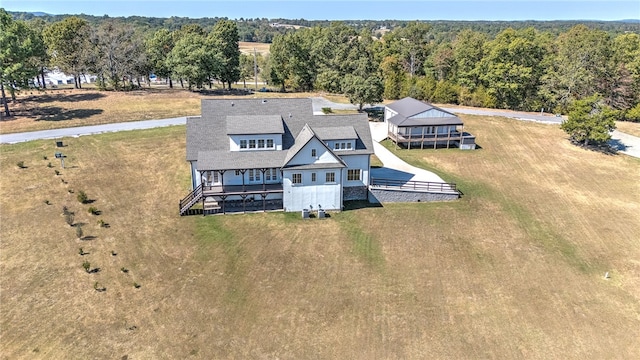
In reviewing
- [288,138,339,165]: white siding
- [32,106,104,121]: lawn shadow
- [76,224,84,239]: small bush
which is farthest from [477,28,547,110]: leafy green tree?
[76,224,84,239]: small bush

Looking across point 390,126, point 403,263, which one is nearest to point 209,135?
point 403,263

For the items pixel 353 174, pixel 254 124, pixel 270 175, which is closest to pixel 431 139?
pixel 353 174

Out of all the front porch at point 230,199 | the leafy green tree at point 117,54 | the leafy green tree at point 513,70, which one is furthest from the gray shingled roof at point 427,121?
the leafy green tree at point 117,54

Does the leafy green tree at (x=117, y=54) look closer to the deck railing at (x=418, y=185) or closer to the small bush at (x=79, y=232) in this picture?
the small bush at (x=79, y=232)

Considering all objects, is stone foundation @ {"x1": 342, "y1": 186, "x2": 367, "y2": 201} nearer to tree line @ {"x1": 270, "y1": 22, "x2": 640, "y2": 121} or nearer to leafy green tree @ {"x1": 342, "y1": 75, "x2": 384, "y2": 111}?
leafy green tree @ {"x1": 342, "y1": 75, "x2": 384, "y2": 111}

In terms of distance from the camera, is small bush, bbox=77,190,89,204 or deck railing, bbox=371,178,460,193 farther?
deck railing, bbox=371,178,460,193

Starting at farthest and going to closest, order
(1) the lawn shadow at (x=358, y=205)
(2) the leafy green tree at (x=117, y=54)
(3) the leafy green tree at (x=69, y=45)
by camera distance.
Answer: (3) the leafy green tree at (x=69, y=45) → (2) the leafy green tree at (x=117, y=54) → (1) the lawn shadow at (x=358, y=205)
